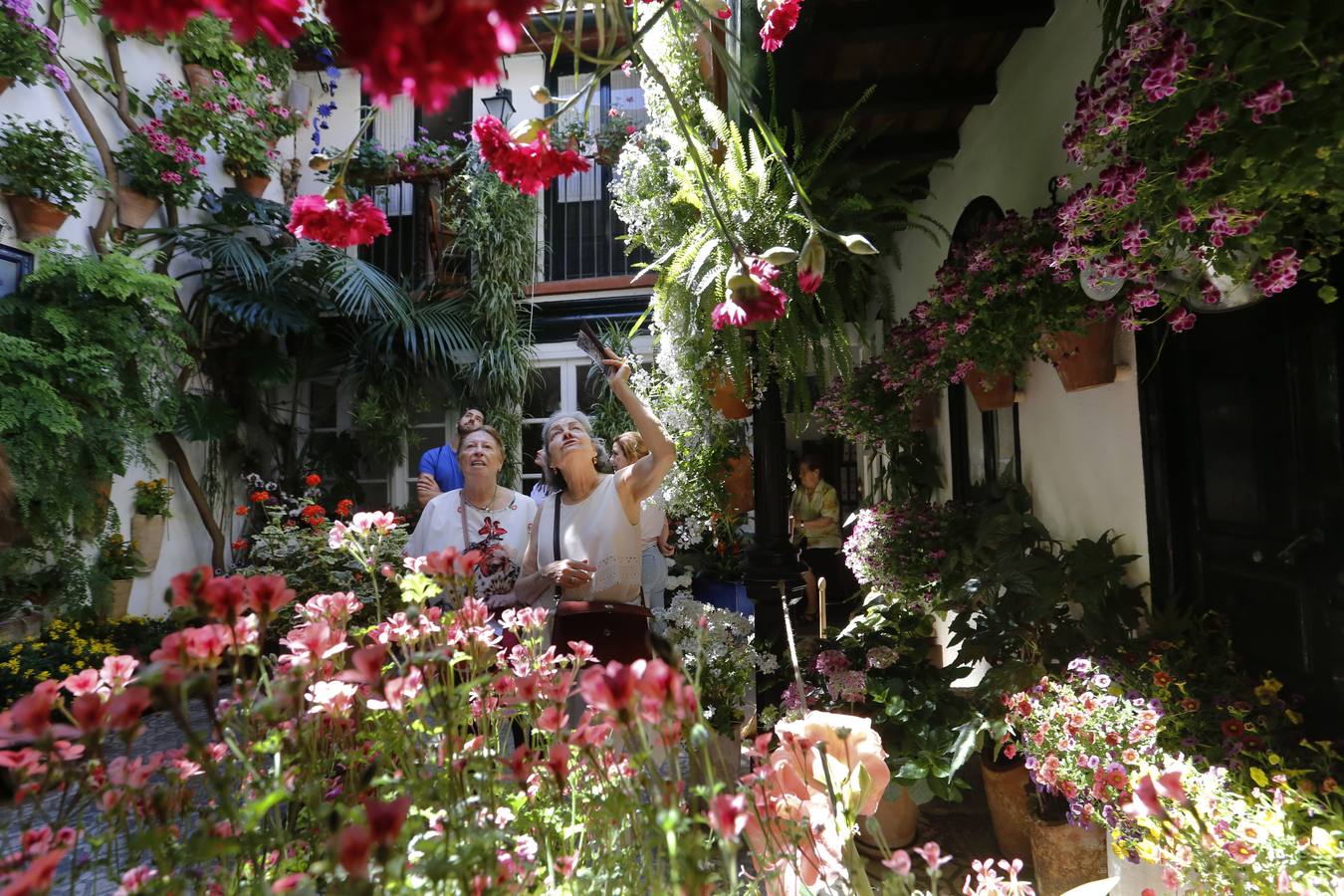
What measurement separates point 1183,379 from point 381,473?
6.50 meters

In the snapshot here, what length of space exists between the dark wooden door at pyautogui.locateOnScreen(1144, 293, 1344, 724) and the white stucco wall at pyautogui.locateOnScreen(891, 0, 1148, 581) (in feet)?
0.34

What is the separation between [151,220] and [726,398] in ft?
16.0

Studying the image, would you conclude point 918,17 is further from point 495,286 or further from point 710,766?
point 495,286

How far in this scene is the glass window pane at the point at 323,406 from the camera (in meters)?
6.81

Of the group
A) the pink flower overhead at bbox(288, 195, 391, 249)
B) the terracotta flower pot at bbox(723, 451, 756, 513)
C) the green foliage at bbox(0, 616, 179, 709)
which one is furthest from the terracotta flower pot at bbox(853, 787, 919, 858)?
the green foliage at bbox(0, 616, 179, 709)

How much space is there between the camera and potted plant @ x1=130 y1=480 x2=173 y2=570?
5.01 m

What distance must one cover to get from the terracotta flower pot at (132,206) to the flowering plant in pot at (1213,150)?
5.82 metres

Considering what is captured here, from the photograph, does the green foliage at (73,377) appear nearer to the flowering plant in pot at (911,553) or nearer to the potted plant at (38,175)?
the potted plant at (38,175)

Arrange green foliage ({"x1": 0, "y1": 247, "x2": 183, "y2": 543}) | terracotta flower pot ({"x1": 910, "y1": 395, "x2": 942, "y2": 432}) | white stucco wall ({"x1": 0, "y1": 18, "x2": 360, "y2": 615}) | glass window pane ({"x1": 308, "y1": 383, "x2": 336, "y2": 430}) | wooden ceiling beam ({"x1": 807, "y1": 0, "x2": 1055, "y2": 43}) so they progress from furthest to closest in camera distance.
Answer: glass window pane ({"x1": 308, "y1": 383, "x2": 336, "y2": 430}) → white stucco wall ({"x1": 0, "y1": 18, "x2": 360, "y2": 615}) → green foliage ({"x1": 0, "y1": 247, "x2": 183, "y2": 543}) → terracotta flower pot ({"x1": 910, "y1": 395, "x2": 942, "y2": 432}) → wooden ceiling beam ({"x1": 807, "y1": 0, "x2": 1055, "y2": 43})

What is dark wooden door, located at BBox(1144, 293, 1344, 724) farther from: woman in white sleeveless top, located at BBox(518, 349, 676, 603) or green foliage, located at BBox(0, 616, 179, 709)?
green foliage, located at BBox(0, 616, 179, 709)

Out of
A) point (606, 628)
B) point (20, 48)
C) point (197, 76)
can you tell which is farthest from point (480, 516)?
point (197, 76)

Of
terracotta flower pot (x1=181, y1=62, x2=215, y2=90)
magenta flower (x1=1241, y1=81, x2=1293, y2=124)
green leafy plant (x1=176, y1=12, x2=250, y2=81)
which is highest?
green leafy plant (x1=176, y1=12, x2=250, y2=81)

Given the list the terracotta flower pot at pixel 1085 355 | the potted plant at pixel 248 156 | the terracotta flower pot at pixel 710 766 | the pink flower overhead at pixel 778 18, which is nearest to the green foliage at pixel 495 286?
the potted plant at pixel 248 156

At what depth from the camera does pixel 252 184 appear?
588cm
